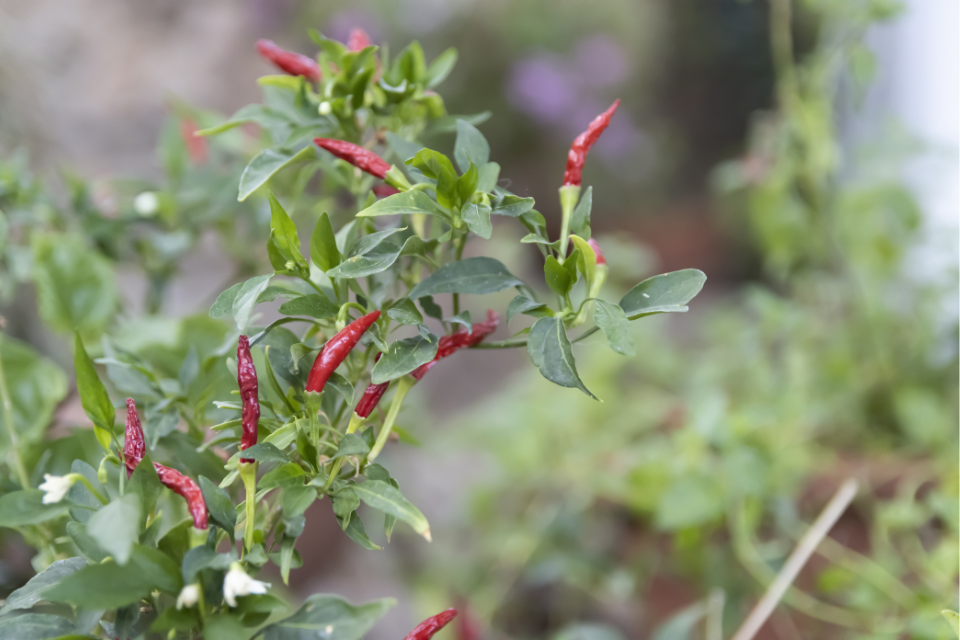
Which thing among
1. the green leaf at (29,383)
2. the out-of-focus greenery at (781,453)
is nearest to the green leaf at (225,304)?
the green leaf at (29,383)

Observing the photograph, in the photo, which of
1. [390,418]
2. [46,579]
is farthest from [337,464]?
[46,579]

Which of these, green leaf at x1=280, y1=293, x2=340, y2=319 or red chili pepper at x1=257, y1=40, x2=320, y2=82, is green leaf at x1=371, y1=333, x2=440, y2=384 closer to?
green leaf at x1=280, y1=293, x2=340, y2=319

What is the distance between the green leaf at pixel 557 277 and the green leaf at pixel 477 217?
3cm

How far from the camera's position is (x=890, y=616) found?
1.79ft

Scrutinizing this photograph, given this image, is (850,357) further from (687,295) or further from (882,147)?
(687,295)

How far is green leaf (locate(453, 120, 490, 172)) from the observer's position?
314 millimetres

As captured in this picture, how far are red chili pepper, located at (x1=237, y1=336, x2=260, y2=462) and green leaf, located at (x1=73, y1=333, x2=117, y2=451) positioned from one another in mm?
61

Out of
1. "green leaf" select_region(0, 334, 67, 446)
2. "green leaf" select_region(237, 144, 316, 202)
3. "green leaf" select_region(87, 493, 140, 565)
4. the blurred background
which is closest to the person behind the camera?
"green leaf" select_region(87, 493, 140, 565)

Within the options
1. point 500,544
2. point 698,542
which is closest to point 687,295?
point 698,542

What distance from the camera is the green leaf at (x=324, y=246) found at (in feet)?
0.89

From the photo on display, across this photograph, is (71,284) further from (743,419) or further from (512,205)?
(743,419)

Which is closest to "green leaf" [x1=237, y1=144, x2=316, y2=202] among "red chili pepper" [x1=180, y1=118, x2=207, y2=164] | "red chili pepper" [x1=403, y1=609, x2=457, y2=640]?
"red chili pepper" [x1=403, y1=609, x2=457, y2=640]

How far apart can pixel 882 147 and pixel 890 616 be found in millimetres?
561

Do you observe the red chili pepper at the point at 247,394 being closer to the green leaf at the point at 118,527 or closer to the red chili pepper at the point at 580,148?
the green leaf at the point at 118,527
